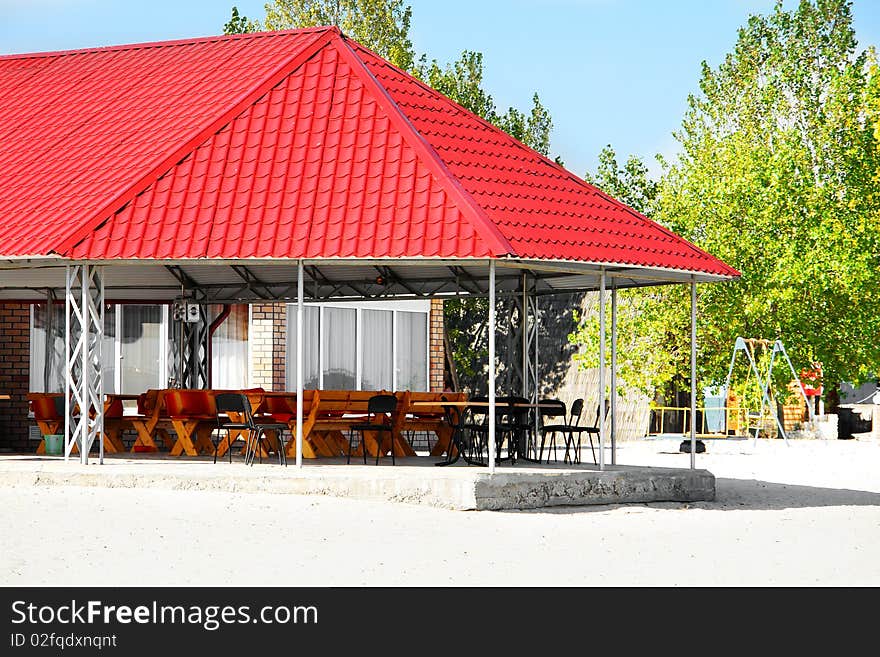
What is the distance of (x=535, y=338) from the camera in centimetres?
1878

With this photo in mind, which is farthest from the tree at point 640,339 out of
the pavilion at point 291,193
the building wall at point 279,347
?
the pavilion at point 291,193

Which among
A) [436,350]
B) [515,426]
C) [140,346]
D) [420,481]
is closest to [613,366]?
[515,426]

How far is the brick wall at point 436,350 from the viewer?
2639cm

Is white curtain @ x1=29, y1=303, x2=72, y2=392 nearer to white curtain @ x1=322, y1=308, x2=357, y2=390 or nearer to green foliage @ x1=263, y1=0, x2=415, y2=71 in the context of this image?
white curtain @ x1=322, y1=308, x2=357, y2=390

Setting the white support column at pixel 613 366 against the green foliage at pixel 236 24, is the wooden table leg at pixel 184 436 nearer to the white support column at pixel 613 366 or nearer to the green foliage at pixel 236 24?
the white support column at pixel 613 366

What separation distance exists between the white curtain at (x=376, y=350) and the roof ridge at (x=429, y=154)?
25.8 feet

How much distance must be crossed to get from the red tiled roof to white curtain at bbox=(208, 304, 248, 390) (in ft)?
16.8

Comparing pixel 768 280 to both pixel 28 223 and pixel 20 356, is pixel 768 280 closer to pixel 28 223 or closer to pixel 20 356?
pixel 20 356

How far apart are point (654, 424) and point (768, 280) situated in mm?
5147

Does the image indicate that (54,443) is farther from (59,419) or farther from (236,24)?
(236,24)

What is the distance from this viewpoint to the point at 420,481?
14906 mm

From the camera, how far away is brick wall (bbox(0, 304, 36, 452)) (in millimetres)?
22203

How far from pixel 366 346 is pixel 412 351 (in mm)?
990

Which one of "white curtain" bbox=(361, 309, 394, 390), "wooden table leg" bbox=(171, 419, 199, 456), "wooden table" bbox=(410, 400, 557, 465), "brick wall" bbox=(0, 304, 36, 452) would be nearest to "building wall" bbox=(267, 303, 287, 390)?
"white curtain" bbox=(361, 309, 394, 390)
